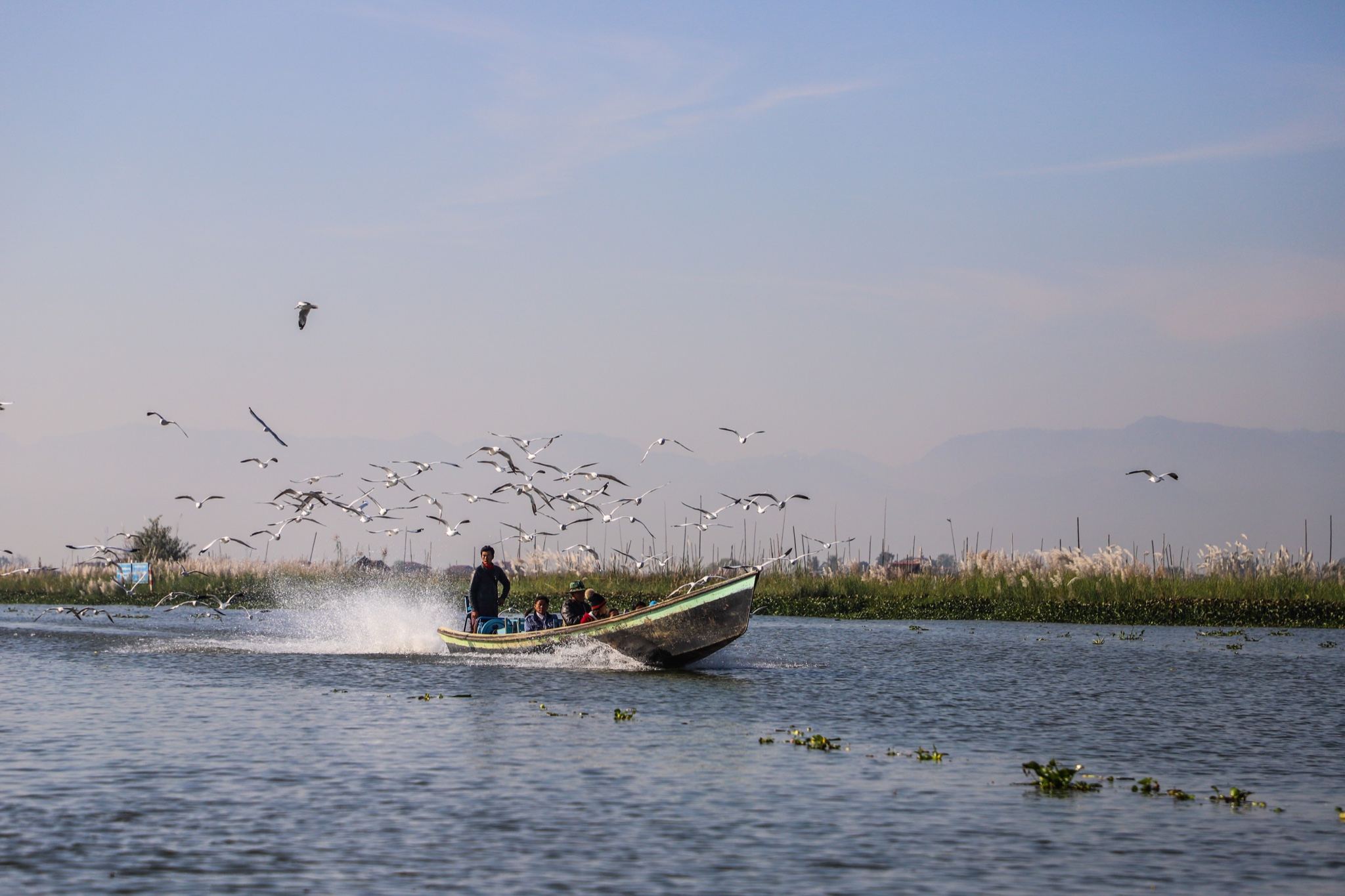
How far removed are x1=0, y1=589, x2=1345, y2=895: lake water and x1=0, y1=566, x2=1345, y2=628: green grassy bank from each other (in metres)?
14.8

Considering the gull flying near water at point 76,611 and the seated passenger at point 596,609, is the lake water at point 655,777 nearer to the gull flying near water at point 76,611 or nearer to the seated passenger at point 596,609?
the seated passenger at point 596,609

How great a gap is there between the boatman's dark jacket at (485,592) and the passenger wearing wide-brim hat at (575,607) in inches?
64.9

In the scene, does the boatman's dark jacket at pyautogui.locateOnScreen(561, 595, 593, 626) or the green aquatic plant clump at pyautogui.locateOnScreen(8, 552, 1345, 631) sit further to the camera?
the green aquatic plant clump at pyautogui.locateOnScreen(8, 552, 1345, 631)

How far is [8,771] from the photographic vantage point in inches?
624

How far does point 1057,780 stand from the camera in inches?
578

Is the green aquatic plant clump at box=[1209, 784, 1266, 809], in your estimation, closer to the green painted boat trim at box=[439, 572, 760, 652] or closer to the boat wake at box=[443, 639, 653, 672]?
the green painted boat trim at box=[439, 572, 760, 652]

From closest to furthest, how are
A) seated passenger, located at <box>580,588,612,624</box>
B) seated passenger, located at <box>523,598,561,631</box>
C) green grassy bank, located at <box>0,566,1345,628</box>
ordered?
seated passenger, located at <box>580,588,612,624</box>, seated passenger, located at <box>523,598,561,631</box>, green grassy bank, located at <box>0,566,1345,628</box>

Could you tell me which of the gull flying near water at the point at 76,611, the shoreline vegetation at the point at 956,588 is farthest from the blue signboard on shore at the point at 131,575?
the gull flying near water at the point at 76,611

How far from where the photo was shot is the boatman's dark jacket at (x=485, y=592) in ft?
98.9

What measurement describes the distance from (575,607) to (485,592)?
234cm

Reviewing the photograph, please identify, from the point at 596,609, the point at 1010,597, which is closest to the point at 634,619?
the point at 596,609

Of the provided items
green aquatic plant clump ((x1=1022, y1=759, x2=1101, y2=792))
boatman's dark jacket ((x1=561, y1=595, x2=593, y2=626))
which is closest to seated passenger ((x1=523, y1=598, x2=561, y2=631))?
boatman's dark jacket ((x1=561, y1=595, x2=593, y2=626))

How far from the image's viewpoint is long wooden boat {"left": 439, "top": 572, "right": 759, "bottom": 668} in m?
26.8

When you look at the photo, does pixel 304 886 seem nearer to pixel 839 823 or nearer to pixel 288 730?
pixel 839 823
